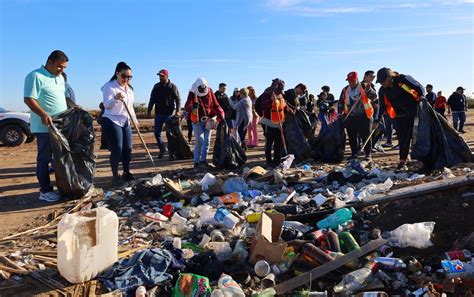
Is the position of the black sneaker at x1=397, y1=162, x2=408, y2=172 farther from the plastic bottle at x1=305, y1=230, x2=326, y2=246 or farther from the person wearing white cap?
the plastic bottle at x1=305, y1=230, x2=326, y2=246

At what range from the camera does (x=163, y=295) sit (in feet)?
10.1

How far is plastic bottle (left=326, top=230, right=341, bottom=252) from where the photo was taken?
3525 millimetres

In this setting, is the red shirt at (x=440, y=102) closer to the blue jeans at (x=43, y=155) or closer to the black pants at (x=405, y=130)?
the black pants at (x=405, y=130)

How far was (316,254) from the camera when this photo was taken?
3330 millimetres

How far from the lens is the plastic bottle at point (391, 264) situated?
320cm

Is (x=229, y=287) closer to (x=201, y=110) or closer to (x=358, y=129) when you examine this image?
(x=201, y=110)

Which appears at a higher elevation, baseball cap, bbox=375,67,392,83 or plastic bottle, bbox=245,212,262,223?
baseball cap, bbox=375,67,392,83

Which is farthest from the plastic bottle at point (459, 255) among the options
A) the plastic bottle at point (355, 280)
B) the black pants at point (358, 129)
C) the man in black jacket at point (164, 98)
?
the man in black jacket at point (164, 98)

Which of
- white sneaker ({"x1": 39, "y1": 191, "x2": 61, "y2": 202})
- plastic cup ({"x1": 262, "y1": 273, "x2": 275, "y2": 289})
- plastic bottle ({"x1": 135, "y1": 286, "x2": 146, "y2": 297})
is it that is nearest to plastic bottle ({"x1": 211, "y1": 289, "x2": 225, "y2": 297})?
plastic cup ({"x1": 262, "y1": 273, "x2": 275, "y2": 289})

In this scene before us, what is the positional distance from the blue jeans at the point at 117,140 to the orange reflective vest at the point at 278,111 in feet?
8.57

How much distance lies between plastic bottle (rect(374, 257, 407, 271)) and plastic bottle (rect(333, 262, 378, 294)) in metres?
0.12

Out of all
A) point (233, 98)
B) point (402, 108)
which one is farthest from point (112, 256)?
point (233, 98)

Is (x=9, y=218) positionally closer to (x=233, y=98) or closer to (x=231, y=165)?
(x=231, y=165)

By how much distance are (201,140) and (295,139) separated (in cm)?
170
